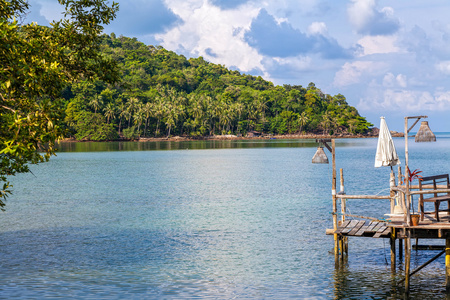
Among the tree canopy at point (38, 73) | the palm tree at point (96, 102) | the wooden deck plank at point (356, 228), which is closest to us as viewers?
the tree canopy at point (38, 73)

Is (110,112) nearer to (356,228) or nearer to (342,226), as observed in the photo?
(342,226)

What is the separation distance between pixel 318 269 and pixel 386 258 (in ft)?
9.34

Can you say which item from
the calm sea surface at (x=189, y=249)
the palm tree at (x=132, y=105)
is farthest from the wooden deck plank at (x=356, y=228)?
the palm tree at (x=132, y=105)

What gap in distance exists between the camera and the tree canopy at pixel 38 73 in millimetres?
9734

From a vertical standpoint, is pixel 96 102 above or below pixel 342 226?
above

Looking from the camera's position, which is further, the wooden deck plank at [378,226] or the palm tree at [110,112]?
the palm tree at [110,112]

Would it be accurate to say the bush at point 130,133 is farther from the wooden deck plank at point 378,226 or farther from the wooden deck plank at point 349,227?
the wooden deck plank at point 378,226

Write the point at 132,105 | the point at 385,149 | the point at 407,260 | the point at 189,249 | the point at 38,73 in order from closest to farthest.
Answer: the point at 38,73 → the point at 407,260 → the point at 385,149 → the point at 189,249 → the point at 132,105

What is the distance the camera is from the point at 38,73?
33.9ft

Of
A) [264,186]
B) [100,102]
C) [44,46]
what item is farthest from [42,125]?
[100,102]

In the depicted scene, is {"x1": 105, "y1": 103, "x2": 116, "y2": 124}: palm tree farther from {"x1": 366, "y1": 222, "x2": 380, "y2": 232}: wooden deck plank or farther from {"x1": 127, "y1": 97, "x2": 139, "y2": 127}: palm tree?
{"x1": 366, "y1": 222, "x2": 380, "y2": 232}: wooden deck plank

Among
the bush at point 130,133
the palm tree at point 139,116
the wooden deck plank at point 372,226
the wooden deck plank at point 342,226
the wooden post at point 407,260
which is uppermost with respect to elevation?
the palm tree at point 139,116

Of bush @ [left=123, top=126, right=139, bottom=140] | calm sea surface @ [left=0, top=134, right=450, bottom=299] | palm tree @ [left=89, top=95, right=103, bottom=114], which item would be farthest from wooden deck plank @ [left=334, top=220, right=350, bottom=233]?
palm tree @ [left=89, top=95, right=103, bottom=114]

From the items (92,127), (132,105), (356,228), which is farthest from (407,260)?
(132,105)
